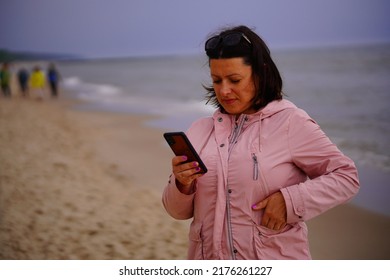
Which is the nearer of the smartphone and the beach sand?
the smartphone

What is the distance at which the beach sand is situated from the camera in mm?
3295

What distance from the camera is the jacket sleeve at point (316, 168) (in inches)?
61.2

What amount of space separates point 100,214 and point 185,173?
2.56m

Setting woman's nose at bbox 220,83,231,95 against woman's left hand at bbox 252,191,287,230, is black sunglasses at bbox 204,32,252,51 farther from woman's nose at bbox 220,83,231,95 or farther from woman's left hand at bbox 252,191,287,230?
woman's left hand at bbox 252,191,287,230

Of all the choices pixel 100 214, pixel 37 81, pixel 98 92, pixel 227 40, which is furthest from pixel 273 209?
pixel 98 92

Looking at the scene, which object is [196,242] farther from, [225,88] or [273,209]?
[225,88]

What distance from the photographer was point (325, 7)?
3.59 meters

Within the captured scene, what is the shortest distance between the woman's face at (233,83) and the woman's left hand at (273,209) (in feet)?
1.14

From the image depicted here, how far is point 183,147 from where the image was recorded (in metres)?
1.63

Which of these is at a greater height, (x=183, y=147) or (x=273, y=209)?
(x=183, y=147)

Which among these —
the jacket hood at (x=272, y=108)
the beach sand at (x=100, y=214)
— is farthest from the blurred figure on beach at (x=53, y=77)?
the jacket hood at (x=272, y=108)

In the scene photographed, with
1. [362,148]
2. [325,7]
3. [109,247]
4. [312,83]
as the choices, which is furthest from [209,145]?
[312,83]

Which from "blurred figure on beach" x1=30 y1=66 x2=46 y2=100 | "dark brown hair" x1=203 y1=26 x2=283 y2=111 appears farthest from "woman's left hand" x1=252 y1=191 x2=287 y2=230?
"blurred figure on beach" x1=30 y1=66 x2=46 y2=100
